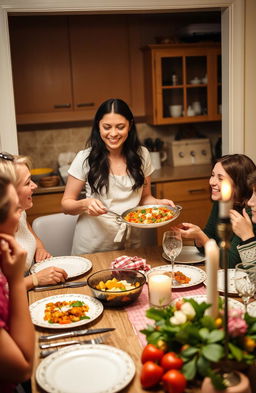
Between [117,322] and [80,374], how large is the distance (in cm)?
33

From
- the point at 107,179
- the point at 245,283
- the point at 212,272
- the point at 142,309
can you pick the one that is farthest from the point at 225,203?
the point at 107,179

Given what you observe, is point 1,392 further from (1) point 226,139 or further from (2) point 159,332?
(1) point 226,139

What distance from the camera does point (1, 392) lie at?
4.00 feet

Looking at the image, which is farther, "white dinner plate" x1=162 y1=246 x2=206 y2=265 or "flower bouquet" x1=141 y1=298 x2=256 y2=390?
"white dinner plate" x1=162 y1=246 x2=206 y2=265

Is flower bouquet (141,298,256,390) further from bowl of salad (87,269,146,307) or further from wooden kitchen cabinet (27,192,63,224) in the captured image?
wooden kitchen cabinet (27,192,63,224)

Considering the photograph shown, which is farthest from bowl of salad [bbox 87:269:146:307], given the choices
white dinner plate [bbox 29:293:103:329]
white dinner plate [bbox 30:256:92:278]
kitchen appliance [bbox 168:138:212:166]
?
kitchen appliance [bbox 168:138:212:166]

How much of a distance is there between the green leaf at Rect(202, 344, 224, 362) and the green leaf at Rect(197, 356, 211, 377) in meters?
0.02

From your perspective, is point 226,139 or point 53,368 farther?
point 226,139

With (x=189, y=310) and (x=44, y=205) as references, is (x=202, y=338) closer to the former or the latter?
(x=189, y=310)

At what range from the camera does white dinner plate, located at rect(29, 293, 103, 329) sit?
5.01 feet

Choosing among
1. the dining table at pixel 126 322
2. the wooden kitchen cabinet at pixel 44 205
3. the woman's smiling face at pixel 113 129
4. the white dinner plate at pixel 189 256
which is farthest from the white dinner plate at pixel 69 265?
the wooden kitchen cabinet at pixel 44 205

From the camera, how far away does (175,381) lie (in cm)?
110

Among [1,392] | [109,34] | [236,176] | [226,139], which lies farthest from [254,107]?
[1,392]

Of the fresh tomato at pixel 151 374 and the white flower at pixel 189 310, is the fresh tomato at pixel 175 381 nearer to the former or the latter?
the fresh tomato at pixel 151 374
